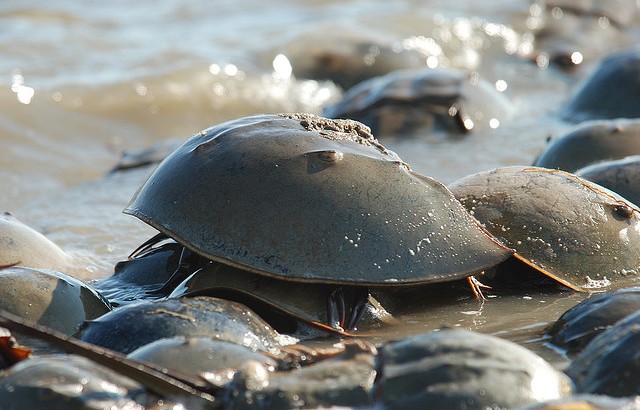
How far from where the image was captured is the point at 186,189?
2516 mm

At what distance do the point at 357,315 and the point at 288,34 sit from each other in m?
5.86

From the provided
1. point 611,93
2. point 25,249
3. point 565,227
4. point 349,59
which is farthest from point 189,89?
point 565,227

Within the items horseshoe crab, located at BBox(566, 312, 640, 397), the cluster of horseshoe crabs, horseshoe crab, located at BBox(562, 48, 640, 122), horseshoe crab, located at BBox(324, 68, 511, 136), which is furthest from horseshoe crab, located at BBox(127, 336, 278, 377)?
horseshoe crab, located at BBox(562, 48, 640, 122)

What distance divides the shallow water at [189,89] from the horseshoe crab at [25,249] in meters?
0.13

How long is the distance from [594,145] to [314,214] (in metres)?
1.86

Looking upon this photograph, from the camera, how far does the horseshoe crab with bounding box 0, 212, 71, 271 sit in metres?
2.80

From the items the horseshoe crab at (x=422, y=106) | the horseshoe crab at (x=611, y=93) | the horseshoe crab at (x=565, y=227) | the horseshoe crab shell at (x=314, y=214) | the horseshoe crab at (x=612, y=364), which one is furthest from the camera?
the horseshoe crab at (x=611, y=93)

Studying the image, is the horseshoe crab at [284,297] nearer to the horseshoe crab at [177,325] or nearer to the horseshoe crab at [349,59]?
the horseshoe crab at [177,325]

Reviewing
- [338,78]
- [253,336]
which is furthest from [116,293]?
[338,78]

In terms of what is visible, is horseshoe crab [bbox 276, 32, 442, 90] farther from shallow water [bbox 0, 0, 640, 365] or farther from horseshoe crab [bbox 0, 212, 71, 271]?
horseshoe crab [bbox 0, 212, 71, 271]

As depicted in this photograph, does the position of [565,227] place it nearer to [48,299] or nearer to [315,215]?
A: [315,215]

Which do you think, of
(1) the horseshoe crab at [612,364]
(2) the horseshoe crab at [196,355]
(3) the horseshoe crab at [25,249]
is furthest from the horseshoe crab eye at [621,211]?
(3) the horseshoe crab at [25,249]

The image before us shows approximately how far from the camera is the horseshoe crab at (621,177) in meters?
3.13

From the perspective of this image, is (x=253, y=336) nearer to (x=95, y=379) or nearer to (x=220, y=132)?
(x=95, y=379)
